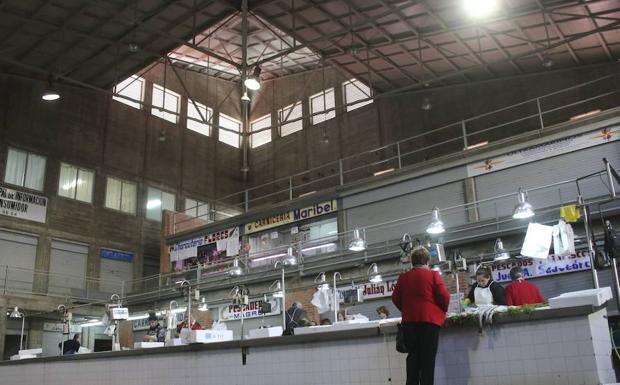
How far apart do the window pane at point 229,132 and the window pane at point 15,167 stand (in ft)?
35.7

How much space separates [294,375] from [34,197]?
20.5m

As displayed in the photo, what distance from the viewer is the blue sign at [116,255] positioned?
88.3 ft

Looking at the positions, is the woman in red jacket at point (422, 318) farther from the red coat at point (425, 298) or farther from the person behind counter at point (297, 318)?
the person behind counter at point (297, 318)

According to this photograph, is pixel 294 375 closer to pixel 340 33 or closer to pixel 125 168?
pixel 340 33

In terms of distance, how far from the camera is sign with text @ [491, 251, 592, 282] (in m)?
14.2

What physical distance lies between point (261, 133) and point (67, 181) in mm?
11025

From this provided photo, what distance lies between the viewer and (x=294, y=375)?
27.0ft

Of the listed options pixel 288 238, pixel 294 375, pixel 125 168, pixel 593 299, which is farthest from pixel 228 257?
pixel 593 299

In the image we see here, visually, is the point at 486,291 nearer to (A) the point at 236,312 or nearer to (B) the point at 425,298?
(B) the point at 425,298

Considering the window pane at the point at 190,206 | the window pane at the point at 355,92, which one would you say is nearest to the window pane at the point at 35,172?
the window pane at the point at 190,206

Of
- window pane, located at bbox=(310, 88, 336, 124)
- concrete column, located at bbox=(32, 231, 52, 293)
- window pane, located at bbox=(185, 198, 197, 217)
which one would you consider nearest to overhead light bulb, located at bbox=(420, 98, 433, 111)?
window pane, located at bbox=(310, 88, 336, 124)

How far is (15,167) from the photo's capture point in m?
→ 24.6

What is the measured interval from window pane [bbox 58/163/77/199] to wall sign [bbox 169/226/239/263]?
5.37 meters

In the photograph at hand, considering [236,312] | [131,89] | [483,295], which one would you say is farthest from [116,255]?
[483,295]
